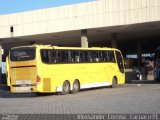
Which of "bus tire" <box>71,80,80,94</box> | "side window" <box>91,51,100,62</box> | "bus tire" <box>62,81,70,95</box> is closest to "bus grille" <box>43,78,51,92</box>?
"bus tire" <box>62,81,70,95</box>

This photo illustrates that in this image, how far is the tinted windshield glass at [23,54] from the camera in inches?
908

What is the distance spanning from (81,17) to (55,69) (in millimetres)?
15216

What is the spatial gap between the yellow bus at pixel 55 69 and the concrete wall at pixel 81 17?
24.9ft

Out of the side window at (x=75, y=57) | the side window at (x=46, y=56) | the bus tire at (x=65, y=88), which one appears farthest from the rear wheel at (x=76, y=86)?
the side window at (x=46, y=56)

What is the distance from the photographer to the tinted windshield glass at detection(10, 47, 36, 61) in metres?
23.1

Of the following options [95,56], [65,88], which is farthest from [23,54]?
[95,56]

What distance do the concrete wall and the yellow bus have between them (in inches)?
299

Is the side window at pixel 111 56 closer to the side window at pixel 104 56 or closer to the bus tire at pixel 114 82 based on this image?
the side window at pixel 104 56

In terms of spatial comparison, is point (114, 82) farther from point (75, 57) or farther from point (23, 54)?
point (23, 54)

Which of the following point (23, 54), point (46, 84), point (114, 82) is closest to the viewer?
point (23, 54)

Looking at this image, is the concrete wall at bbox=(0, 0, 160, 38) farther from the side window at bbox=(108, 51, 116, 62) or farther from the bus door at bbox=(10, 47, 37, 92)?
the bus door at bbox=(10, 47, 37, 92)

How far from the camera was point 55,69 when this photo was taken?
24.1 m

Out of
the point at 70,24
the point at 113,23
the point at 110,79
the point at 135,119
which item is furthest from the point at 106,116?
the point at 70,24

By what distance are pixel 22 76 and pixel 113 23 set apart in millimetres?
15173
